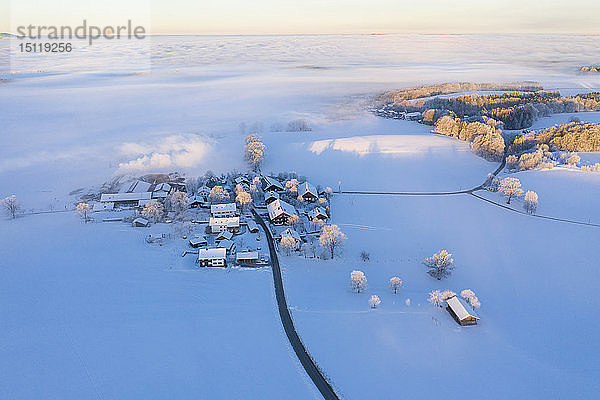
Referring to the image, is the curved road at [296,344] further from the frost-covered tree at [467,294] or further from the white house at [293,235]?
the frost-covered tree at [467,294]

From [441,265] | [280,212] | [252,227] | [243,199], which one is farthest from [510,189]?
[243,199]

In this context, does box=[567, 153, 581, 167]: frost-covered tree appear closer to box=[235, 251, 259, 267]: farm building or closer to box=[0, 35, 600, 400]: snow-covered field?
box=[0, 35, 600, 400]: snow-covered field

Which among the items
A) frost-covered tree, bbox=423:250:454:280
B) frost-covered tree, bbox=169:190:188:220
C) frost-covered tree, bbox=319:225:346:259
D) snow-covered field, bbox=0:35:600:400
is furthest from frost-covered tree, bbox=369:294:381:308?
frost-covered tree, bbox=169:190:188:220

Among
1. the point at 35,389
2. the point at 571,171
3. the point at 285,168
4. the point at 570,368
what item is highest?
the point at 571,171

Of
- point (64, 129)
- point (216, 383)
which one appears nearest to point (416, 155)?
point (216, 383)

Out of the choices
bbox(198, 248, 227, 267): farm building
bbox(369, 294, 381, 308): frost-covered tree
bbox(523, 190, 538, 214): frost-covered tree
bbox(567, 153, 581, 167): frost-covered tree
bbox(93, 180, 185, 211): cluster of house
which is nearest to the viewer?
bbox(369, 294, 381, 308): frost-covered tree

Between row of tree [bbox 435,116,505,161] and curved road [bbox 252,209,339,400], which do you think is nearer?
curved road [bbox 252,209,339,400]

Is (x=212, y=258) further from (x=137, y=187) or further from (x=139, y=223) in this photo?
(x=137, y=187)

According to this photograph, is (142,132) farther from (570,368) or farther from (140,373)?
(570,368)
